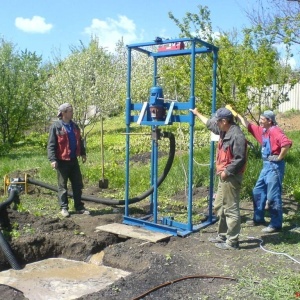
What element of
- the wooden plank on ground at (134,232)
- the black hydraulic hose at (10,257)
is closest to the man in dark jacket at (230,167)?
the wooden plank on ground at (134,232)

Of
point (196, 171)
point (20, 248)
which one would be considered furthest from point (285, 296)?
point (196, 171)

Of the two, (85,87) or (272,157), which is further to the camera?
(85,87)

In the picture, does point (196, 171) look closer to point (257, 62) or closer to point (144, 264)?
point (257, 62)

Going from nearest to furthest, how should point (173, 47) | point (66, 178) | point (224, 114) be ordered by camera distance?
1. point (224, 114)
2. point (173, 47)
3. point (66, 178)

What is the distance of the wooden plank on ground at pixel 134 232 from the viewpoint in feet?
21.1

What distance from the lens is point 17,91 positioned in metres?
20.7

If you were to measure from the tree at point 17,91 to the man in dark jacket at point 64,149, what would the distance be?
44.6 ft

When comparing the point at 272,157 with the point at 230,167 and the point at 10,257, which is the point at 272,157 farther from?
the point at 10,257

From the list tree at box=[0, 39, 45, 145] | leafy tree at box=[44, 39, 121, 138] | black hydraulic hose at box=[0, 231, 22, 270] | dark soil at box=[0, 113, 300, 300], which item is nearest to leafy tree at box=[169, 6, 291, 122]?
dark soil at box=[0, 113, 300, 300]

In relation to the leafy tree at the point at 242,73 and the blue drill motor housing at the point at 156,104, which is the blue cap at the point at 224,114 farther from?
the leafy tree at the point at 242,73

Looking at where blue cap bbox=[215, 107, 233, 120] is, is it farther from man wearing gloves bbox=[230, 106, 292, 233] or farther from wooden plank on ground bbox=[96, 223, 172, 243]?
wooden plank on ground bbox=[96, 223, 172, 243]

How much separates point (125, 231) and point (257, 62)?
481cm

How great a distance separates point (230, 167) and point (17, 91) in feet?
54.2

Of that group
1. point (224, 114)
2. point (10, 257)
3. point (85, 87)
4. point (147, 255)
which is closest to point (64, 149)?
point (10, 257)
